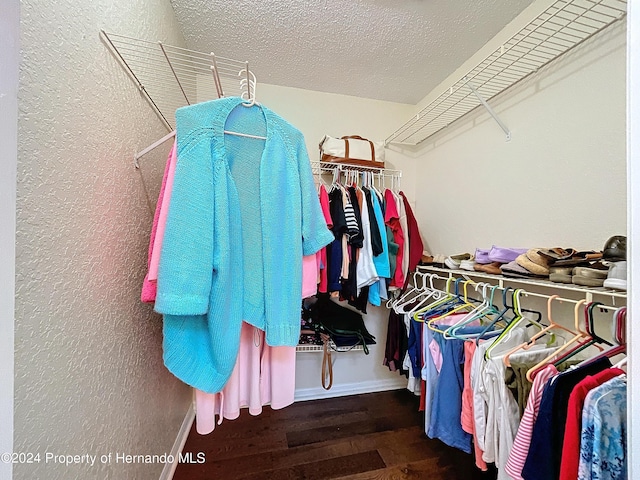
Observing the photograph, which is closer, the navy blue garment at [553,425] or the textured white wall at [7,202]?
the textured white wall at [7,202]

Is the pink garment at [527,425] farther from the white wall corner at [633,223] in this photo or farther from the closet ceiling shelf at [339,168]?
the closet ceiling shelf at [339,168]

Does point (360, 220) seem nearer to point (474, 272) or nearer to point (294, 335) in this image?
point (474, 272)

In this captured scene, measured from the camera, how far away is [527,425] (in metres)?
0.80

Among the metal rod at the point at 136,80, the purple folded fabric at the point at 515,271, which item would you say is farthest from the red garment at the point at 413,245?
the metal rod at the point at 136,80

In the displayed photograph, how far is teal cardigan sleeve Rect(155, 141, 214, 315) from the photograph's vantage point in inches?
27.5

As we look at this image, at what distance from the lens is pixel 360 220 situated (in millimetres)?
1561

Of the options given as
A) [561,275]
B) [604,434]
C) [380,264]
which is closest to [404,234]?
[380,264]

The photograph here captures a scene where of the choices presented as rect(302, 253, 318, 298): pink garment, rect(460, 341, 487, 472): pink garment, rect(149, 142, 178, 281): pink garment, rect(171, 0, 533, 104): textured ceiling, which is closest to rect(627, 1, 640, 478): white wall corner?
rect(460, 341, 487, 472): pink garment

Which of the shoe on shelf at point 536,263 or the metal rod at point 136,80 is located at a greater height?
the metal rod at point 136,80

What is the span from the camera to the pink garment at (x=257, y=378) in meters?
0.92

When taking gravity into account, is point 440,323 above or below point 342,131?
below

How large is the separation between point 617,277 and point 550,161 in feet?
2.27

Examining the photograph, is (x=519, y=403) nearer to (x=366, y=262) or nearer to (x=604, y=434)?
(x=604, y=434)

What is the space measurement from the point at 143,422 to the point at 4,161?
1008mm
